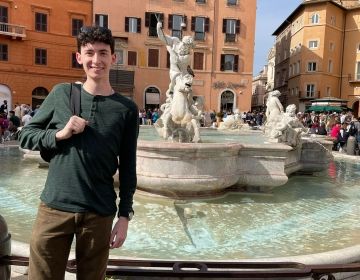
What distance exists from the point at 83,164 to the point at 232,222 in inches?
136

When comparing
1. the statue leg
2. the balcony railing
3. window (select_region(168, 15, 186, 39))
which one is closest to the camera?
the statue leg

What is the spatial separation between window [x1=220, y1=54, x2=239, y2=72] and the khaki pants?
118 ft

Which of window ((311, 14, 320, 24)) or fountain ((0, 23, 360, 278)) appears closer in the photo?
fountain ((0, 23, 360, 278))

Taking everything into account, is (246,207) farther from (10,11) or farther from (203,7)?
(203,7)

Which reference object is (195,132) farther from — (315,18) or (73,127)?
(315,18)

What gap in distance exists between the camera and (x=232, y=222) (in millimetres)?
5047

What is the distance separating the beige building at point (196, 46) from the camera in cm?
3544

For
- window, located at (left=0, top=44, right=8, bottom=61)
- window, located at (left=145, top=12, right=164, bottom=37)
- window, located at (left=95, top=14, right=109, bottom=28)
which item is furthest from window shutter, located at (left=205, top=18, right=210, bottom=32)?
window, located at (left=0, top=44, right=8, bottom=61)

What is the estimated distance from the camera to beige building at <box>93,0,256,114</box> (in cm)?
3544

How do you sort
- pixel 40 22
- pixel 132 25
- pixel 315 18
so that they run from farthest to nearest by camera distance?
pixel 315 18 → pixel 132 25 → pixel 40 22

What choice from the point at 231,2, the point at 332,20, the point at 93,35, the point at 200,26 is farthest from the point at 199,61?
the point at 93,35

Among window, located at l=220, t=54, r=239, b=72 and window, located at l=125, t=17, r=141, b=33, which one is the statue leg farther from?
window, located at l=220, t=54, r=239, b=72

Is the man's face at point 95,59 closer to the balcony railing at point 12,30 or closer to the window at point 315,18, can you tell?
the balcony railing at point 12,30

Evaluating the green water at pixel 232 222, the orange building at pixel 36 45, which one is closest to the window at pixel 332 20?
the orange building at pixel 36 45
